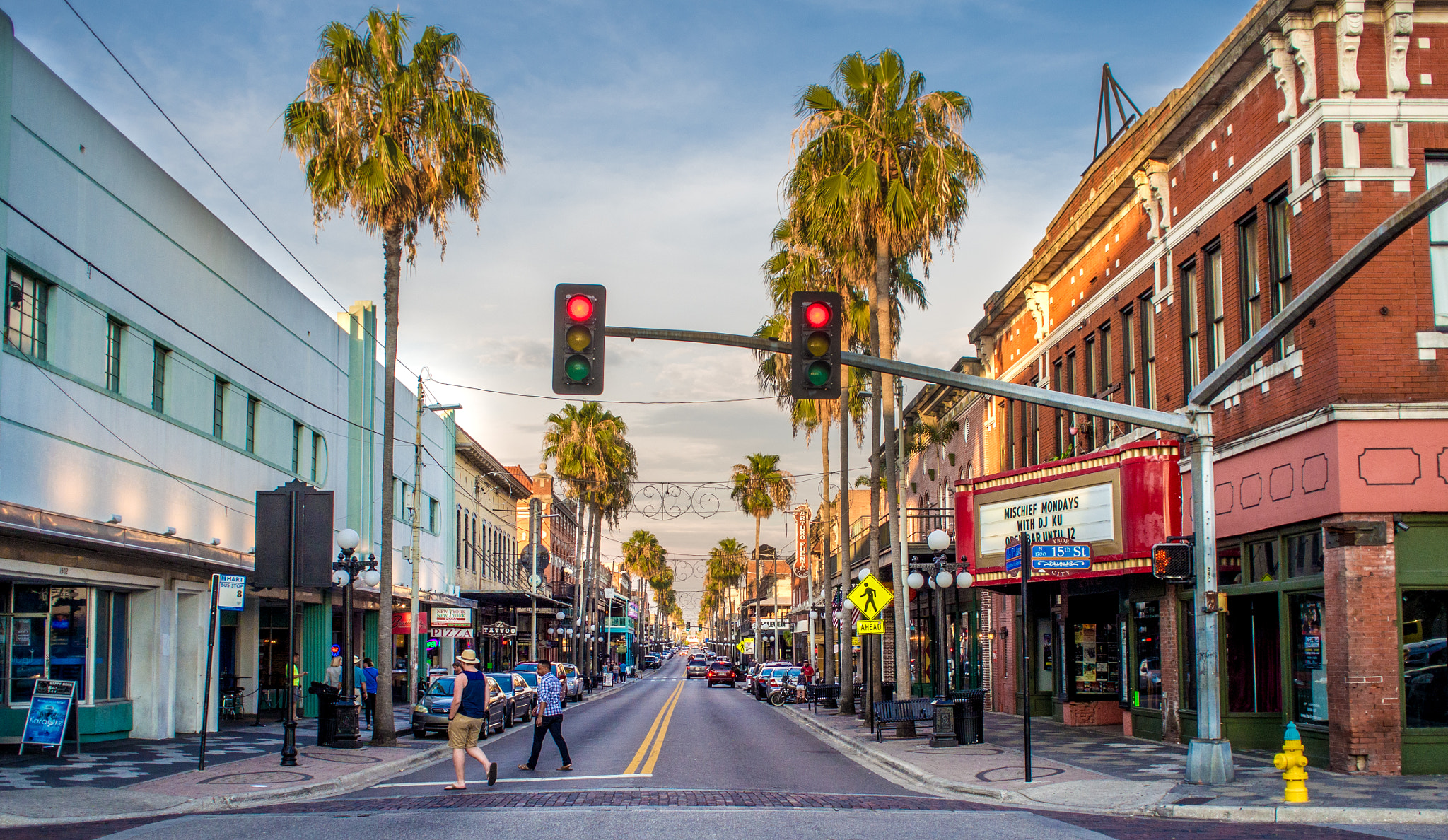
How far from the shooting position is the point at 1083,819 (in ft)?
42.6

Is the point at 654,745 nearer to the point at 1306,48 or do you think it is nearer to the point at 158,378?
the point at 158,378

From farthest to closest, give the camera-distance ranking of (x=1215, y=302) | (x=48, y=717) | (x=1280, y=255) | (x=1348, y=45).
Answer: (x=1215, y=302), (x=48, y=717), (x=1280, y=255), (x=1348, y=45)

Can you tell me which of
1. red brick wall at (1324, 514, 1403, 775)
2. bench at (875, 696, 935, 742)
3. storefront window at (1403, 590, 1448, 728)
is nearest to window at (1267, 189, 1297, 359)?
red brick wall at (1324, 514, 1403, 775)

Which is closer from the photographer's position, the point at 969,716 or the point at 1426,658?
the point at 1426,658

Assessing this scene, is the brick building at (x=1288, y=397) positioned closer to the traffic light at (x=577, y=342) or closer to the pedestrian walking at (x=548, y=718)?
the pedestrian walking at (x=548, y=718)

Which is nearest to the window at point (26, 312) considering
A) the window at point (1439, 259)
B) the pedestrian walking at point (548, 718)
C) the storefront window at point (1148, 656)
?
the pedestrian walking at point (548, 718)

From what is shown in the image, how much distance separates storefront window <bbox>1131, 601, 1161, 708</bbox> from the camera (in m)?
22.8

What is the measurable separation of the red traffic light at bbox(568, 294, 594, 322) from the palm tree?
4745cm

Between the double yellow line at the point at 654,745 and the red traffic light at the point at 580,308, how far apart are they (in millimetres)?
7959

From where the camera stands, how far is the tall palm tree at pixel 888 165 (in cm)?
2403

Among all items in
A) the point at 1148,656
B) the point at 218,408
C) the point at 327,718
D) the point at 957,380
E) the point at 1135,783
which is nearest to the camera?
the point at 957,380

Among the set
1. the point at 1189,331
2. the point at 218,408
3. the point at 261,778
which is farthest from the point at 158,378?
the point at 1189,331

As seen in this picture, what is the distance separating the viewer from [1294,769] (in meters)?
13.2

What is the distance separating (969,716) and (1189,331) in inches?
304
